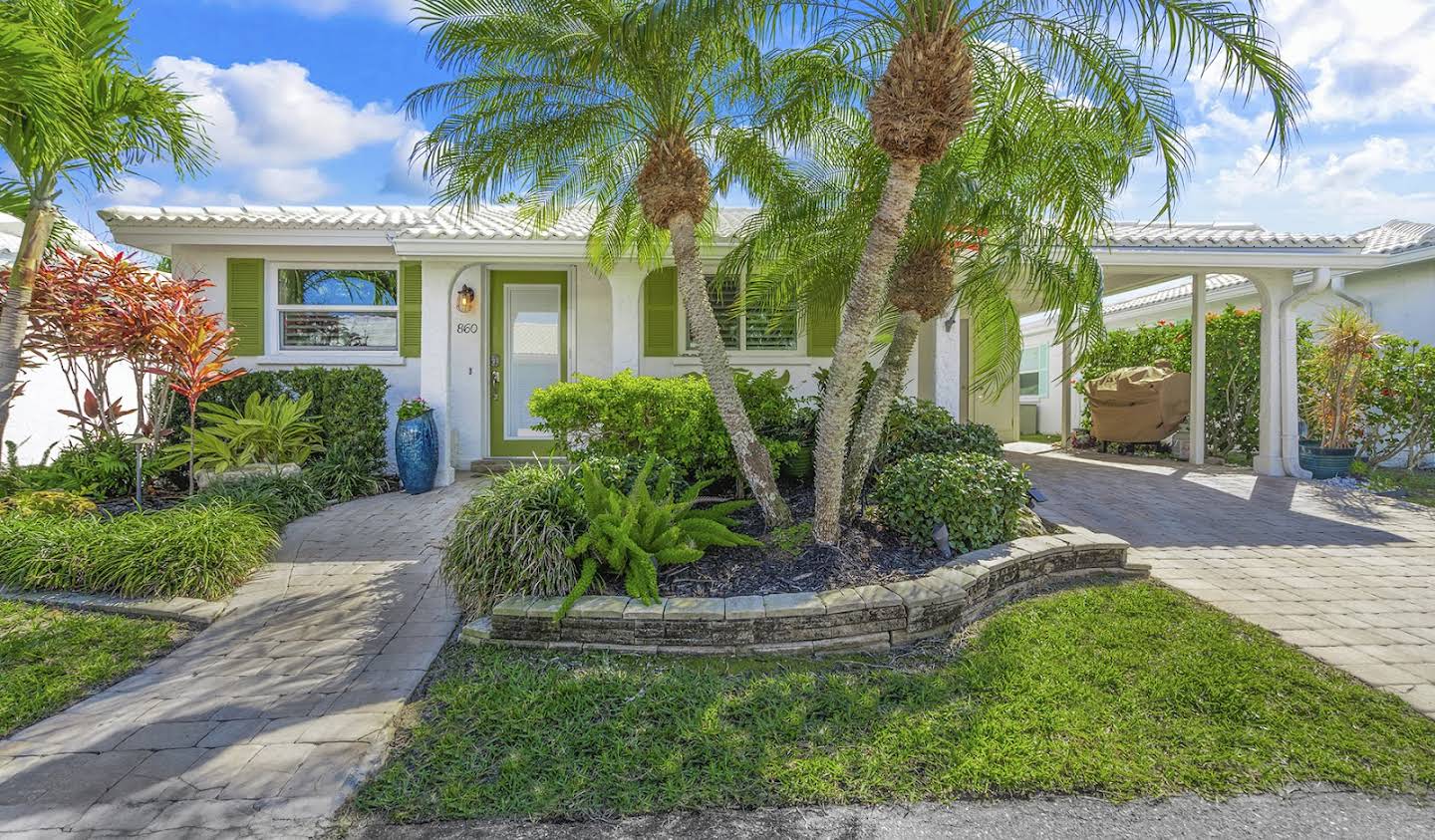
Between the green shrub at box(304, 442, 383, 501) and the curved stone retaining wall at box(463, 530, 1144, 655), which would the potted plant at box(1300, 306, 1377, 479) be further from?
the green shrub at box(304, 442, 383, 501)

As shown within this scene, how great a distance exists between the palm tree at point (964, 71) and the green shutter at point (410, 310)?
613 centimetres

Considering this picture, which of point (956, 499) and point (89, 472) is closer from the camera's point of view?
point (956, 499)

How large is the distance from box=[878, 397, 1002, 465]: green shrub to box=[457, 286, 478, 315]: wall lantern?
5821 millimetres

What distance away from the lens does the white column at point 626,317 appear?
320 inches

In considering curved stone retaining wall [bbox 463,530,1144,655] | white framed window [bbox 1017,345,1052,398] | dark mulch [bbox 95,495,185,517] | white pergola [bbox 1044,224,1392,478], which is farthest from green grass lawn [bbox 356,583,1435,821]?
white framed window [bbox 1017,345,1052,398]

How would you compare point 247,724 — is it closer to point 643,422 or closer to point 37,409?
A: point 643,422

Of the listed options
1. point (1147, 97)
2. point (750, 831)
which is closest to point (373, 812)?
point (750, 831)

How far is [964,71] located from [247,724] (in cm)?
488

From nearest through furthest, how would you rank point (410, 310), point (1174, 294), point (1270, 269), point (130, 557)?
point (130, 557) < point (410, 310) < point (1270, 269) < point (1174, 294)

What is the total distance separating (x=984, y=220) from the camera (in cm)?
517

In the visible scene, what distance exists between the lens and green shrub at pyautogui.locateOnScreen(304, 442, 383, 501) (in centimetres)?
724

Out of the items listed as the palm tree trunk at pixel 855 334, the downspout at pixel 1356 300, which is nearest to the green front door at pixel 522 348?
the palm tree trunk at pixel 855 334

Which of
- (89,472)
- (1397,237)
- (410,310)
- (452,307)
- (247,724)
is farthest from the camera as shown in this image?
(1397,237)

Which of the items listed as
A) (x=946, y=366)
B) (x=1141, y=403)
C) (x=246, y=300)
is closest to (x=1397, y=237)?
(x=1141, y=403)
